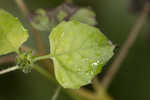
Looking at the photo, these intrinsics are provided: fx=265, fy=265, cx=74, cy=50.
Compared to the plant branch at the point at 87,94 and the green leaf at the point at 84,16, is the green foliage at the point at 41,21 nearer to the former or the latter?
the green leaf at the point at 84,16

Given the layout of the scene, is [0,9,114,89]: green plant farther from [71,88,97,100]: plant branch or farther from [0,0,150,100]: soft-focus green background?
[0,0,150,100]: soft-focus green background

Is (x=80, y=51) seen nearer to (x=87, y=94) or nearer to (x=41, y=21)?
(x=41, y=21)

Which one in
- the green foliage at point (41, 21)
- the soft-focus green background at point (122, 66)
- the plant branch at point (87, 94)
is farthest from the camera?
the soft-focus green background at point (122, 66)

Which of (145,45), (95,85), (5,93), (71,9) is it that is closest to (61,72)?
(71,9)

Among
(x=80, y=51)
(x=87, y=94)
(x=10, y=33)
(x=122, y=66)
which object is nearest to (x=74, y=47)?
(x=80, y=51)

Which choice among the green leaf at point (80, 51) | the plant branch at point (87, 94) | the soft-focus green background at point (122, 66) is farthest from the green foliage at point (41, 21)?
the soft-focus green background at point (122, 66)

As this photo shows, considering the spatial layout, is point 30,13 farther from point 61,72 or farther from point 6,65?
point 6,65
